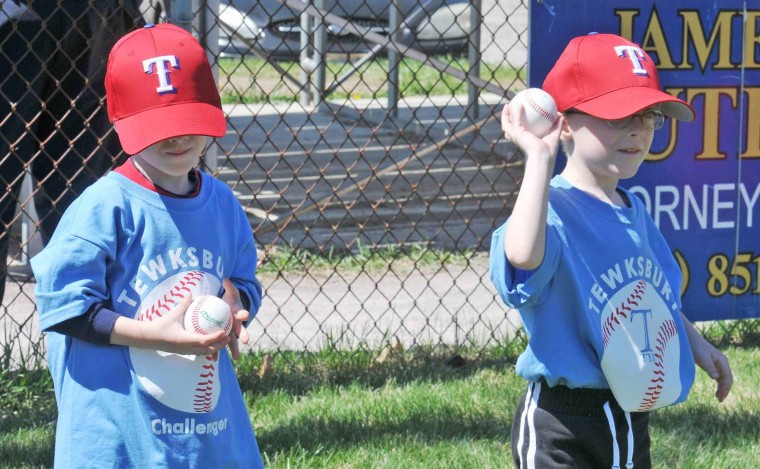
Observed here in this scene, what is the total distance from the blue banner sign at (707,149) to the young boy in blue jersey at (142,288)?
2.42 m

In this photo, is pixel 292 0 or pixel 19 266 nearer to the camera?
pixel 292 0

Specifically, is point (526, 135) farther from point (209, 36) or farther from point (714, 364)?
point (209, 36)

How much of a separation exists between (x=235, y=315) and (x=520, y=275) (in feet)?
2.05

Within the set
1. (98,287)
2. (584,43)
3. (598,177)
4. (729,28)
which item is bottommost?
(98,287)

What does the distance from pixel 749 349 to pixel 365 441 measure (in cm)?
200

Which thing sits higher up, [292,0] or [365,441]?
[292,0]

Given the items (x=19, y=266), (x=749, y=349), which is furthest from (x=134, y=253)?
(x=19, y=266)

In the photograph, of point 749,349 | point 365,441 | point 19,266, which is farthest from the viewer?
point 19,266

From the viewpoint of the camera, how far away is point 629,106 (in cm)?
258

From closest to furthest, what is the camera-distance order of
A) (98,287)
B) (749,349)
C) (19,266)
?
(98,287), (749,349), (19,266)

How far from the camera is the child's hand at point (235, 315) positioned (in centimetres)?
247

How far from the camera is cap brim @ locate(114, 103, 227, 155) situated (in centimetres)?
239

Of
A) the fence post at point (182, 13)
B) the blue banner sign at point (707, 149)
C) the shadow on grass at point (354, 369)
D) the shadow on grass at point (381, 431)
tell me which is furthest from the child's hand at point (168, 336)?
the blue banner sign at point (707, 149)

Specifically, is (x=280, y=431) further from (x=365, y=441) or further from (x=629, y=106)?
(x=629, y=106)
